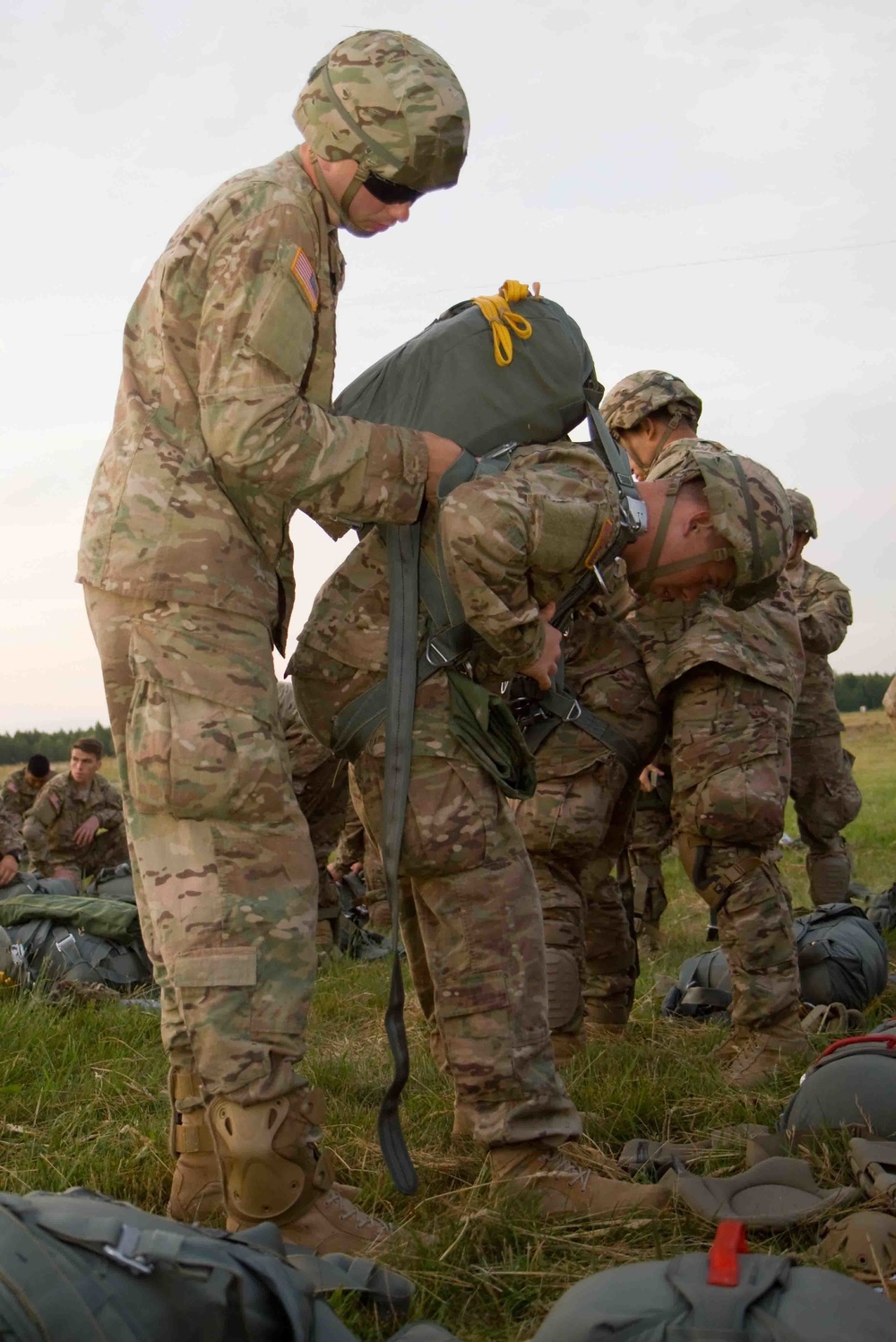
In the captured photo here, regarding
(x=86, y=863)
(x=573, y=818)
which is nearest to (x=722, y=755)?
(x=573, y=818)

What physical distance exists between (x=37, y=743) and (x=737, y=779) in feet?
136

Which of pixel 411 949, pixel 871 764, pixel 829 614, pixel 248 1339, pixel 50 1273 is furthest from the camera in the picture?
pixel 871 764

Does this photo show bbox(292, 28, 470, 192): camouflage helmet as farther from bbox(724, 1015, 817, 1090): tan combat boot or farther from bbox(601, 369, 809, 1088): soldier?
bbox(724, 1015, 817, 1090): tan combat boot

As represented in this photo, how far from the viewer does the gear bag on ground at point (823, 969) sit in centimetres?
563

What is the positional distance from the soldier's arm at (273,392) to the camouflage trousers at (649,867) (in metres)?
5.86

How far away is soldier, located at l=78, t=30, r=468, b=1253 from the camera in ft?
9.46

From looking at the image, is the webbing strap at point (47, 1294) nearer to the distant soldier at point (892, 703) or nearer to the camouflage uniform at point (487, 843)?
the camouflage uniform at point (487, 843)

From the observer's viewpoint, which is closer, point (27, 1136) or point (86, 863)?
point (27, 1136)

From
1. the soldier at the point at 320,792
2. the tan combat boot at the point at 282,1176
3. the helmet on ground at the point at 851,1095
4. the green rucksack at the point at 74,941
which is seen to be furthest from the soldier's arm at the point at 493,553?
the green rucksack at the point at 74,941

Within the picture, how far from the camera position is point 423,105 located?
9.93 feet

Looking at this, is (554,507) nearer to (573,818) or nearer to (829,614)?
(573,818)

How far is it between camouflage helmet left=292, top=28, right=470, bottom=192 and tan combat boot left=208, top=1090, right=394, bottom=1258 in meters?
2.09

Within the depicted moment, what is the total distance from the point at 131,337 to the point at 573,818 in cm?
243

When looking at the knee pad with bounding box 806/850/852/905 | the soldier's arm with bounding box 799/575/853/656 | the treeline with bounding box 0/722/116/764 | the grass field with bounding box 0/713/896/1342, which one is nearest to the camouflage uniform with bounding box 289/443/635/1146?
the grass field with bounding box 0/713/896/1342
